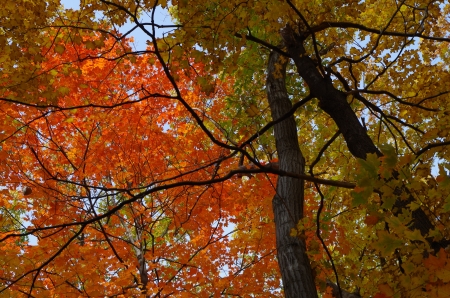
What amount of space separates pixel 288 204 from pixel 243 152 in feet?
8.06

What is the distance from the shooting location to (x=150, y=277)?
6.98 m

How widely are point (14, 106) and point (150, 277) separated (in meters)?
4.00

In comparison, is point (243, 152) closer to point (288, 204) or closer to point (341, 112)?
point (341, 112)

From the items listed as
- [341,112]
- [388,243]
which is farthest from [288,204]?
[388,243]

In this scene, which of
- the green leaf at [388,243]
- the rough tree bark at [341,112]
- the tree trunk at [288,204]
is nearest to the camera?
the green leaf at [388,243]

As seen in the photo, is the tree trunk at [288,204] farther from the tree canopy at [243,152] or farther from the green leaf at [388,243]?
the green leaf at [388,243]

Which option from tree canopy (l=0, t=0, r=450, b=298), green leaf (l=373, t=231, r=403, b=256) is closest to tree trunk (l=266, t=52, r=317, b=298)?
tree canopy (l=0, t=0, r=450, b=298)

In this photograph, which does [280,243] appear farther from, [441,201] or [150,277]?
[150,277]

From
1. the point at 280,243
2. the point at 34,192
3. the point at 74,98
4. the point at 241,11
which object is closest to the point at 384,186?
the point at 241,11

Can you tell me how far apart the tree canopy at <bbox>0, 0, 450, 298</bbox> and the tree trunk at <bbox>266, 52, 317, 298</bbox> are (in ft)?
0.06

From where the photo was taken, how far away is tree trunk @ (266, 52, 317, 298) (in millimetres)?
4090

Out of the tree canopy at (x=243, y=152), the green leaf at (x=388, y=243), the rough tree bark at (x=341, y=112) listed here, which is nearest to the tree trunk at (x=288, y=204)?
the tree canopy at (x=243, y=152)

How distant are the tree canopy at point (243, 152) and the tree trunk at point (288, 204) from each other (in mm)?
18

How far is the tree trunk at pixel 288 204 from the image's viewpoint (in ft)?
13.4
